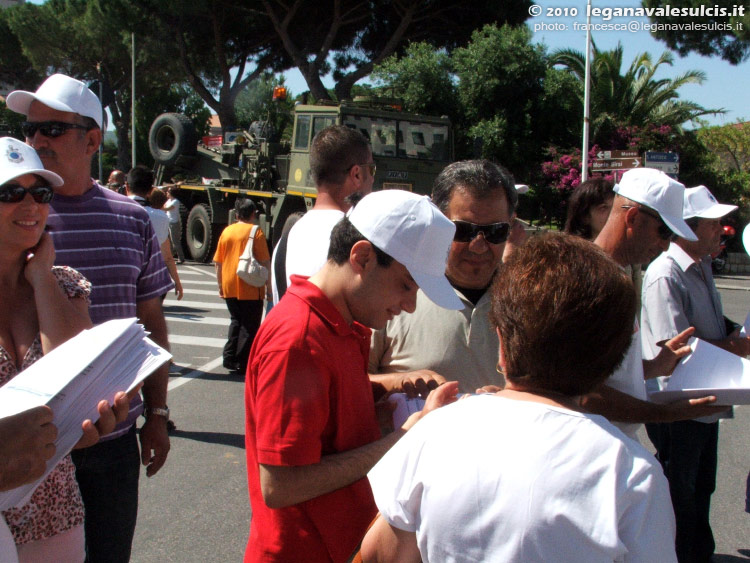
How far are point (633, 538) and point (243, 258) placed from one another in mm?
6642

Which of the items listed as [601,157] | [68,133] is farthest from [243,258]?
[601,157]

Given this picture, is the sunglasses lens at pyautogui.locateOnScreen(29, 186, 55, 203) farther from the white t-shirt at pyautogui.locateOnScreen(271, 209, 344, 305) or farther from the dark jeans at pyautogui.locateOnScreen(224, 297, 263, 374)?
the dark jeans at pyautogui.locateOnScreen(224, 297, 263, 374)

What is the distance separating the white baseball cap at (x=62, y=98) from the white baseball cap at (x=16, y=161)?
0.45 m

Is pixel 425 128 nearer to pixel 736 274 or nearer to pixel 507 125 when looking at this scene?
pixel 507 125

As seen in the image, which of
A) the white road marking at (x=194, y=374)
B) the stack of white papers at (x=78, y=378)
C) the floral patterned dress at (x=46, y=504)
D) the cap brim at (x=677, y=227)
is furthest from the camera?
the white road marking at (x=194, y=374)

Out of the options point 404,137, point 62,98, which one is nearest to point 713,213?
point 62,98

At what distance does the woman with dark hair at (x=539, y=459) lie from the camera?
127cm

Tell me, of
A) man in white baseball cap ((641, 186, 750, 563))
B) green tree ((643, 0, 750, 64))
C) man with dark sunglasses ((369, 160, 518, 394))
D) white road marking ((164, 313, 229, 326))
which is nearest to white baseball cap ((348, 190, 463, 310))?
man with dark sunglasses ((369, 160, 518, 394))

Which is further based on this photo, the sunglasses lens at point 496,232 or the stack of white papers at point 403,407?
the sunglasses lens at point 496,232

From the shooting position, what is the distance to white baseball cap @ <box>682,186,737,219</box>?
356 cm

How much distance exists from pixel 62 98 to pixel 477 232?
151cm

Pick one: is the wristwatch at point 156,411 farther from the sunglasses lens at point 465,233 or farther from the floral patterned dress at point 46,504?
the sunglasses lens at point 465,233

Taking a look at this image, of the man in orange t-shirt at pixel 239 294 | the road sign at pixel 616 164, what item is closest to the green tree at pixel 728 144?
the road sign at pixel 616 164

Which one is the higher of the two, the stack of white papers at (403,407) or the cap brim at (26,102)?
the cap brim at (26,102)
